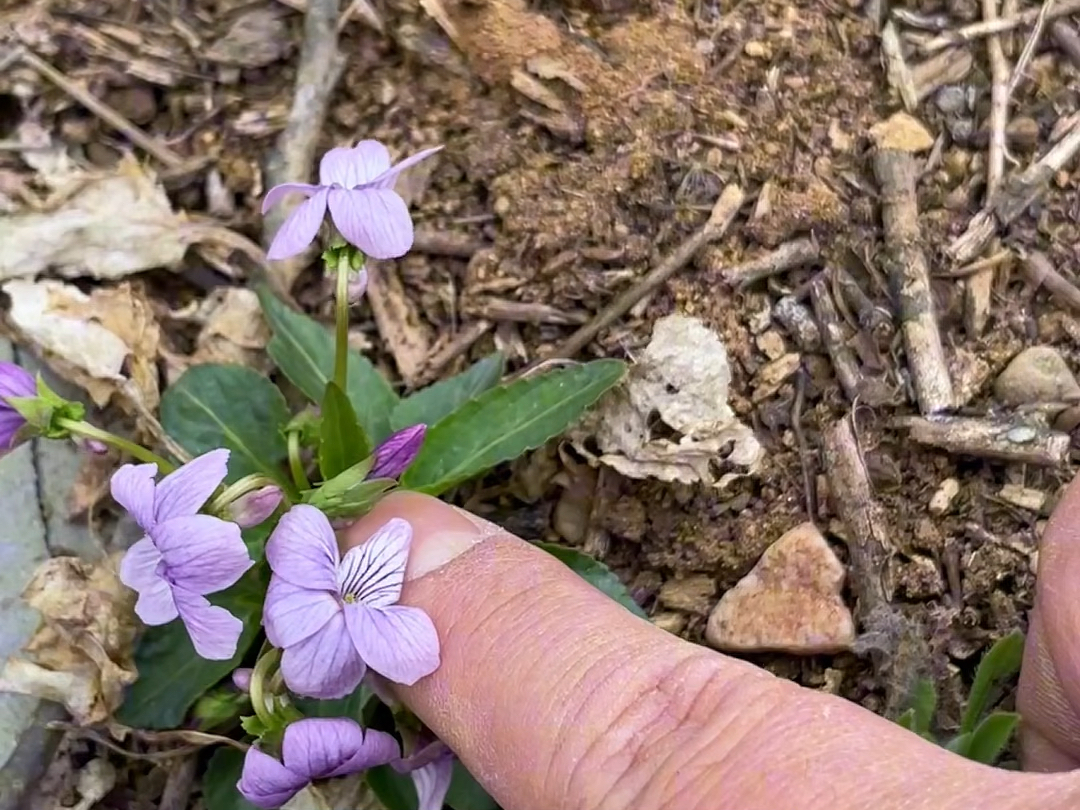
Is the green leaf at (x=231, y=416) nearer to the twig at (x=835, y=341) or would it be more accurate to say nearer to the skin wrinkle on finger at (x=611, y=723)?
the skin wrinkle on finger at (x=611, y=723)

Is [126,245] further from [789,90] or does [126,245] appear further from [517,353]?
[789,90]

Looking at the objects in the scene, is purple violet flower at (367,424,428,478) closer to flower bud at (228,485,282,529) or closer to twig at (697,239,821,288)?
flower bud at (228,485,282,529)

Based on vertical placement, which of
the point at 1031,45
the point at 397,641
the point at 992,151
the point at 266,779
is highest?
the point at 1031,45

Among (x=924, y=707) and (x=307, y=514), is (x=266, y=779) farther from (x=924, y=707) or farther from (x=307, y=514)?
(x=924, y=707)

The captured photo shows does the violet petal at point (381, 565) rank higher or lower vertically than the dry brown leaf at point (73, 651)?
higher

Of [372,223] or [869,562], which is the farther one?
[869,562]

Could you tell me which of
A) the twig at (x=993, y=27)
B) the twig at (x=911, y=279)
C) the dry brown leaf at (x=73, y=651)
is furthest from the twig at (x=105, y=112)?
the twig at (x=993, y=27)

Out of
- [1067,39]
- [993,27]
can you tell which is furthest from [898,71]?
[1067,39]
